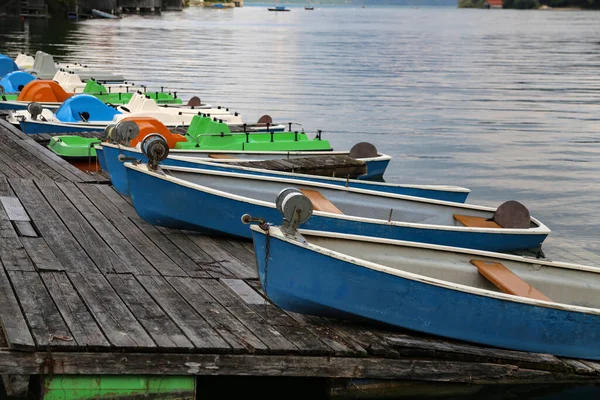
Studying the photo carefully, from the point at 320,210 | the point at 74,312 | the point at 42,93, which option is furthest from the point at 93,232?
the point at 42,93

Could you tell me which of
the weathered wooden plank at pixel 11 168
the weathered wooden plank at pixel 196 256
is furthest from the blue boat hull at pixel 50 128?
the weathered wooden plank at pixel 196 256

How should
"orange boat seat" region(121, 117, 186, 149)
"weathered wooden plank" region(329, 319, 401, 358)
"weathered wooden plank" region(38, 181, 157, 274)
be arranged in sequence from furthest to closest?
"orange boat seat" region(121, 117, 186, 149)
"weathered wooden plank" region(38, 181, 157, 274)
"weathered wooden plank" region(329, 319, 401, 358)

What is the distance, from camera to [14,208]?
414 inches

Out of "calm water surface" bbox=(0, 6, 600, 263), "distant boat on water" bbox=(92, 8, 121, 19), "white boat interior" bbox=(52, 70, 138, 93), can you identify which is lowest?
"calm water surface" bbox=(0, 6, 600, 263)

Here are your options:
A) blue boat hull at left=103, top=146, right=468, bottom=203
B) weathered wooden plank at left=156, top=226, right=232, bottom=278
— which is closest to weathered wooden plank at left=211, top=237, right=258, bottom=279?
weathered wooden plank at left=156, top=226, right=232, bottom=278

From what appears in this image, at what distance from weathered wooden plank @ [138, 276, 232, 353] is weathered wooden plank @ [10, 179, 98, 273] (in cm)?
Answer: 67

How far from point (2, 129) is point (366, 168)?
6.74m

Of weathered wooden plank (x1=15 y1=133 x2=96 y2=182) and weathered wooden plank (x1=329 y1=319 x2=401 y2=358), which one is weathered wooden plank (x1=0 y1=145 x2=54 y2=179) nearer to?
weathered wooden plank (x1=15 y1=133 x2=96 y2=182)

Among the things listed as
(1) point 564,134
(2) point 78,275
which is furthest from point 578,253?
(1) point 564,134

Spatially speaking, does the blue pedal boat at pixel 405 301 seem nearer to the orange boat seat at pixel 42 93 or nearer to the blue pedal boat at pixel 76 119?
the blue pedal boat at pixel 76 119

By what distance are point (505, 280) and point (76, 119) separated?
12.1 m

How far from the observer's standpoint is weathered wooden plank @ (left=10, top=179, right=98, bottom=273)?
8609 mm

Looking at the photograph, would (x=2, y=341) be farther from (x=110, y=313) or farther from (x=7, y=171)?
(x=7, y=171)

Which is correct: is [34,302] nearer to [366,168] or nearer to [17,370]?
[17,370]
